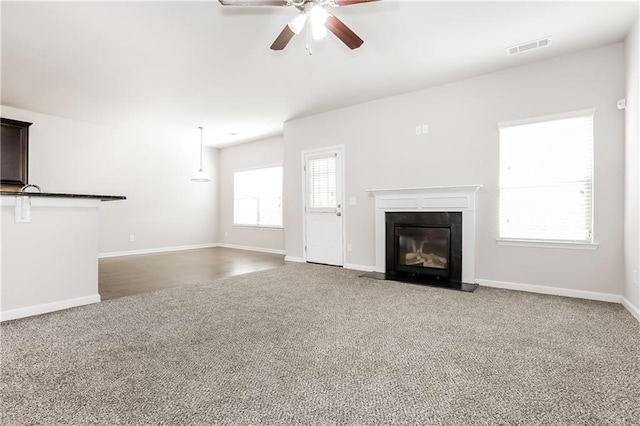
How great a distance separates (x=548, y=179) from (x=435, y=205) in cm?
133

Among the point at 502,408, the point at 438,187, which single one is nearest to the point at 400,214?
the point at 438,187

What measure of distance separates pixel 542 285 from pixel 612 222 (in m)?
0.99

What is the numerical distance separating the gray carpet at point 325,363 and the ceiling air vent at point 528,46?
9.14 ft

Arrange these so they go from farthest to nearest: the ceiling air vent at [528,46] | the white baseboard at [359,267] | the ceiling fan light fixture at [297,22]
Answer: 1. the white baseboard at [359,267]
2. the ceiling air vent at [528,46]
3. the ceiling fan light fixture at [297,22]

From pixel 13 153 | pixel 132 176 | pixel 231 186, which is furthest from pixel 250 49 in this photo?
pixel 231 186

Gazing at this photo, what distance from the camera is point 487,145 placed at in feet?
13.7

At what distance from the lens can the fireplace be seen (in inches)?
168

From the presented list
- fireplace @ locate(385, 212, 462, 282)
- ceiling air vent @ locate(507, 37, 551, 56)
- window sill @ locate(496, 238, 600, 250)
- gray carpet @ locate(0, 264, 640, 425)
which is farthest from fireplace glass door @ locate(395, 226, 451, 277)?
ceiling air vent @ locate(507, 37, 551, 56)

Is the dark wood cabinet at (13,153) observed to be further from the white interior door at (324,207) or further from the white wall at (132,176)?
the white interior door at (324,207)

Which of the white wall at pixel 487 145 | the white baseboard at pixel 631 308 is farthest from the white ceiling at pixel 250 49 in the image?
the white baseboard at pixel 631 308

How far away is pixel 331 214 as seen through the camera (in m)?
5.74

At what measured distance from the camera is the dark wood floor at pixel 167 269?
4207 millimetres

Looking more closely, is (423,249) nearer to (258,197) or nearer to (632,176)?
(632,176)

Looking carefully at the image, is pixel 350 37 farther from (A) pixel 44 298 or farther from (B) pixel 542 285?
(A) pixel 44 298
